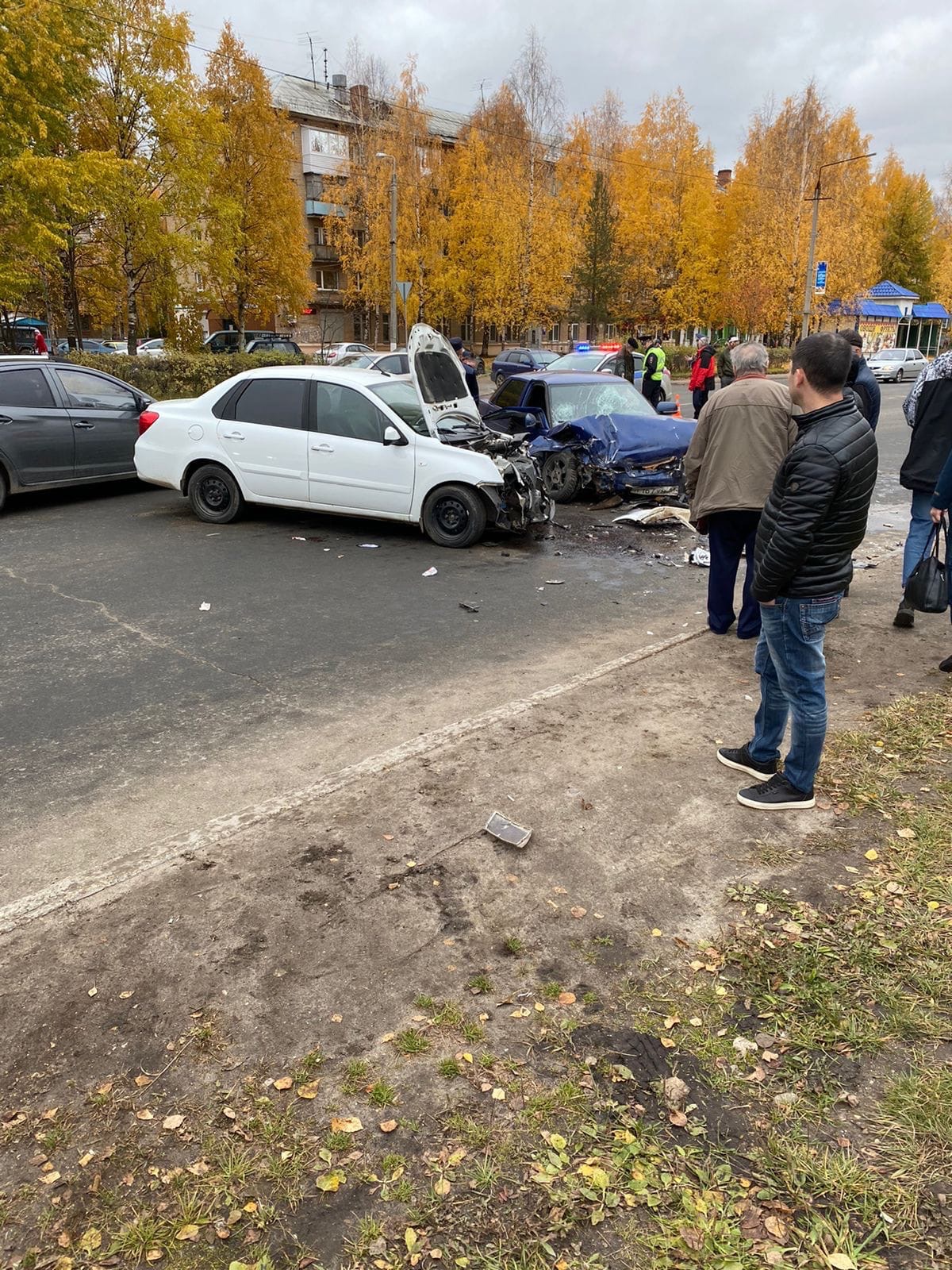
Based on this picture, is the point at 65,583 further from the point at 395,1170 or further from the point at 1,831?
the point at 395,1170

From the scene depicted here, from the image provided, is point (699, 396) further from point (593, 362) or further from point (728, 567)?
point (728, 567)

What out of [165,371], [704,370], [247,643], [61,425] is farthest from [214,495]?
[704,370]

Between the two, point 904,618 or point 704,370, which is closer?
point 904,618

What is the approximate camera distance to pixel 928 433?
20.3 feet

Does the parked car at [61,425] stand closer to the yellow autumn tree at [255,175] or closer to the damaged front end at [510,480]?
the damaged front end at [510,480]

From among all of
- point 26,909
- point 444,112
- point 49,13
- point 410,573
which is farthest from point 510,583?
point 444,112

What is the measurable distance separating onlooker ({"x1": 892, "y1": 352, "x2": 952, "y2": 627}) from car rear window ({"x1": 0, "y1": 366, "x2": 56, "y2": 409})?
947 centimetres

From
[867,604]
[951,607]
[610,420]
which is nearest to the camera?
[951,607]

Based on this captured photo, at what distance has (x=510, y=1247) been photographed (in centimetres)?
213

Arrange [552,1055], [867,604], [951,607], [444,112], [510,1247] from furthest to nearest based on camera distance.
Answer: [444,112], [867,604], [951,607], [552,1055], [510,1247]

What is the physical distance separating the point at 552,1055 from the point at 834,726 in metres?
3.02

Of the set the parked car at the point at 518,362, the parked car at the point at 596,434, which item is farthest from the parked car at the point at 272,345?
the parked car at the point at 596,434

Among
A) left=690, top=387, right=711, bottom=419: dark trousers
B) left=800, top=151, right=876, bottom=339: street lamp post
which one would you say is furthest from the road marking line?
left=800, top=151, right=876, bottom=339: street lamp post

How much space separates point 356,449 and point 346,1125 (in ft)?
24.5
